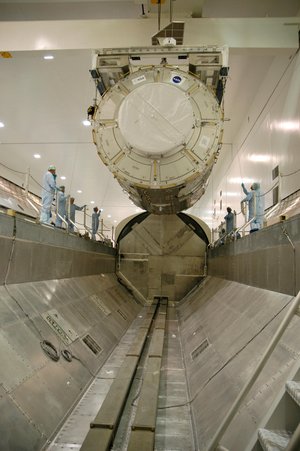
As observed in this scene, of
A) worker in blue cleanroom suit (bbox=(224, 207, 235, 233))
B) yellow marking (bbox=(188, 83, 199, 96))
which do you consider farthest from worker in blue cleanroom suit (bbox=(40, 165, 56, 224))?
worker in blue cleanroom suit (bbox=(224, 207, 235, 233))

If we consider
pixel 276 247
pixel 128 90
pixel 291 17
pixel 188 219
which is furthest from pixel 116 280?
pixel 291 17

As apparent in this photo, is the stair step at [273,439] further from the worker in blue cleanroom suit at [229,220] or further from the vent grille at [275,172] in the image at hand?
the worker in blue cleanroom suit at [229,220]

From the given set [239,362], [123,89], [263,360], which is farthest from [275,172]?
[263,360]

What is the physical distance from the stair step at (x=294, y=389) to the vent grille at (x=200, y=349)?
116 inches

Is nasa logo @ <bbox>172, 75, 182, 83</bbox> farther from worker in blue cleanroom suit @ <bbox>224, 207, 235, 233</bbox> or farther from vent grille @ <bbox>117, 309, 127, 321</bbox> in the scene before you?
worker in blue cleanroom suit @ <bbox>224, 207, 235, 233</bbox>

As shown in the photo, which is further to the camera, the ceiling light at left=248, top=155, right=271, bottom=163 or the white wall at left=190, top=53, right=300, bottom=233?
the ceiling light at left=248, top=155, right=271, bottom=163

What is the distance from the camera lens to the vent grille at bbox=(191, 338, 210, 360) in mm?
4816

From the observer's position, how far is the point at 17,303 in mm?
3869

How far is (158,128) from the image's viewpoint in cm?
539

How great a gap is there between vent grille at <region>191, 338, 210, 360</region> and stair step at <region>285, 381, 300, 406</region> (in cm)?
293

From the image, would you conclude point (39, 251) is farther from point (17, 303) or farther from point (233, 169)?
point (233, 169)

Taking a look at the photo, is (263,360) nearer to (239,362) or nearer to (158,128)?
(239,362)

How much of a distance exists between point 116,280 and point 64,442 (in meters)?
8.33

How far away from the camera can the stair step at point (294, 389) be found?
183cm
